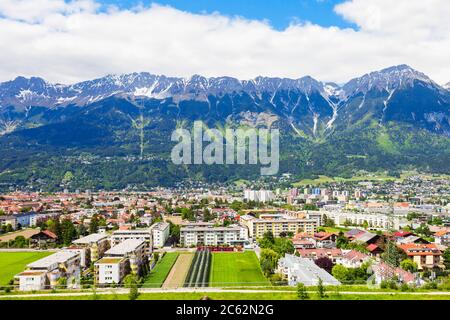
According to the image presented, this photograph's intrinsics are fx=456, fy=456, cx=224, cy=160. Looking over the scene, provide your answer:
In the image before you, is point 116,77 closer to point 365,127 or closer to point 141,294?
point 365,127

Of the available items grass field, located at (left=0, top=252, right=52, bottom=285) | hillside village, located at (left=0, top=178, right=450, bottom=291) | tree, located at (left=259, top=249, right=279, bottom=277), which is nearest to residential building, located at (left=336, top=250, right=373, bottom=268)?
hillside village, located at (left=0, top=178, right=450, bottom=291)

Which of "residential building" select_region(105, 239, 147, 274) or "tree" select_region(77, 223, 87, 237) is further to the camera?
"tree" select_region(77, 223, 87, 237)

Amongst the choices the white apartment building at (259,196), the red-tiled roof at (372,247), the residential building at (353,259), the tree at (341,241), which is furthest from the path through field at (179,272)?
the white apartment building at (259,196)

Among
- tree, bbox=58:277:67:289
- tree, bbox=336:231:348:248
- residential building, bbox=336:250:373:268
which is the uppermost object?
tree, bbox=58:277:67:289

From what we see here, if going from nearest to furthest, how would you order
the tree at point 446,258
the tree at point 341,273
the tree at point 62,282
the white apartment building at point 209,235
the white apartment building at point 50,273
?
the white apartment building at point 50,273 → the tree at point 62,282 → the tree at point 341,273 → the tree at point 446,258 → the white apartment building at point 209,235

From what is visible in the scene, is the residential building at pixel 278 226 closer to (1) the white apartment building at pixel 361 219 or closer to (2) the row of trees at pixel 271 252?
(2) the row of trees at pixel 271 252

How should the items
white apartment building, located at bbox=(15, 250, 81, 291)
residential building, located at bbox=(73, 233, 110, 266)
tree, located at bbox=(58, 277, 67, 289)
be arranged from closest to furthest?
white apartment building, located at bbox=(15, 250, 81, 291) < tree, located at bbox=(58, 277, 67, 289) < residential building, located at bbox=(73, 233, 110, 266)

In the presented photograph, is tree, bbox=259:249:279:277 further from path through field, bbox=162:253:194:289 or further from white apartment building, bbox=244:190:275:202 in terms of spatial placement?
white apartment building, bbox=244:190:275:202
